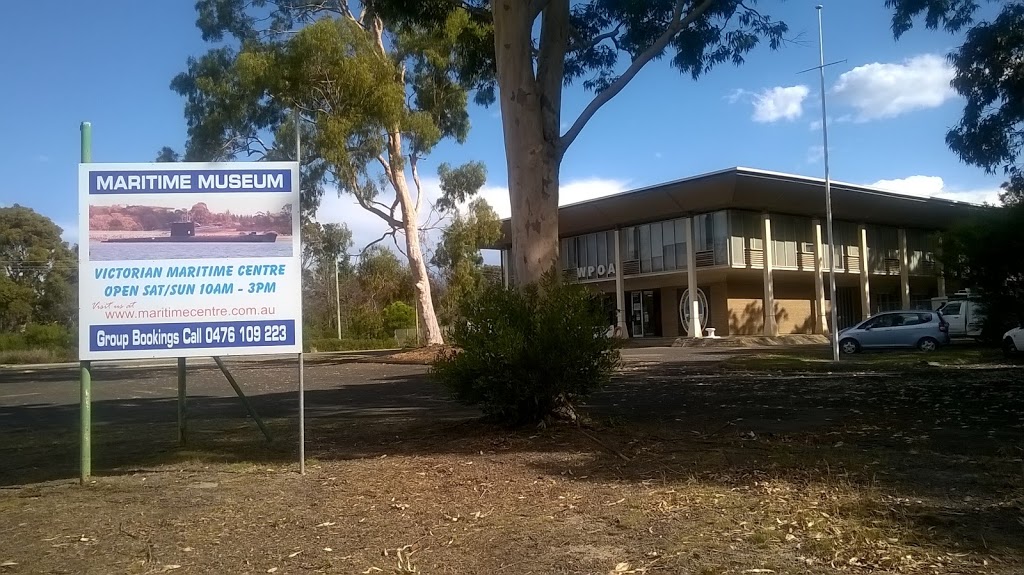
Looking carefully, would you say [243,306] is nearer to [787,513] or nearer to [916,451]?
[787,513]

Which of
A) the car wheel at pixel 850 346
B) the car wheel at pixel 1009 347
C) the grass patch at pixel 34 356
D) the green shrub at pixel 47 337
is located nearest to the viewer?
the car wheel at pixel 1009 347

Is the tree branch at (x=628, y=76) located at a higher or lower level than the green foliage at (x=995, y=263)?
higher

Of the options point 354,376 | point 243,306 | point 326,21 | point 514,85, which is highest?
point 326,21

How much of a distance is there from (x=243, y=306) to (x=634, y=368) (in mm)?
15655

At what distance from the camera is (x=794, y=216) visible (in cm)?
4281

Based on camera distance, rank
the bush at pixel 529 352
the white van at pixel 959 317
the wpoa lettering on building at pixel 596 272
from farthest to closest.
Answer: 1. the wpoa lettering on building at pixel 596 272
2. the white van at pixel 959 317
3. the bush at pixel 529 352

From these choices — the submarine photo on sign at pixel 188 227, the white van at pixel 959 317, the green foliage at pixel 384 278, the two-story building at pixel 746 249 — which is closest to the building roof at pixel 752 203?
the two-story building at pixel 746 249

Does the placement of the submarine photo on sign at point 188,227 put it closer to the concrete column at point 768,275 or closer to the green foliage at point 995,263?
the green foliage at point 995,263

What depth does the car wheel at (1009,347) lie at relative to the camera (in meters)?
20.8

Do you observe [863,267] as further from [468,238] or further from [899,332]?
[468,238]

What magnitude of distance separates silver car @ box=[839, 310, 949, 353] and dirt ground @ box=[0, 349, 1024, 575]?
1576 cm

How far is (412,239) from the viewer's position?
103 ft

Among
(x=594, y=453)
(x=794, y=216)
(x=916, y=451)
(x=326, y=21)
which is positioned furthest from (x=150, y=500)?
(x=794, y=216)

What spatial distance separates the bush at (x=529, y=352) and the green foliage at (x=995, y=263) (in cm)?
1438
